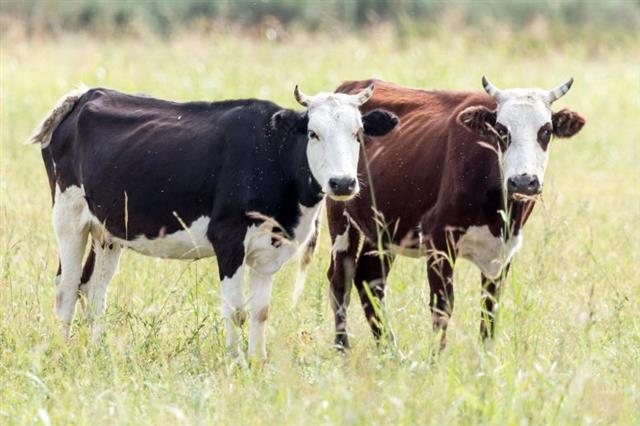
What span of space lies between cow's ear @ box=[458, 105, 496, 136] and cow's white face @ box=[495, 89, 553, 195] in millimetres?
63

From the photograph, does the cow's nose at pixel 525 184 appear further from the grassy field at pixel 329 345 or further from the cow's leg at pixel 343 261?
the cow's leg at pixel 343 261

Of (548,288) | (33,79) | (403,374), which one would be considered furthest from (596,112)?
(403,374)

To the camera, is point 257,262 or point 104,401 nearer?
point 104,401

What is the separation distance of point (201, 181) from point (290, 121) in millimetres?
663

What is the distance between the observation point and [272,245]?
8.38 m

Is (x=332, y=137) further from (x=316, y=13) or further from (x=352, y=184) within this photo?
(x=316, y=13)

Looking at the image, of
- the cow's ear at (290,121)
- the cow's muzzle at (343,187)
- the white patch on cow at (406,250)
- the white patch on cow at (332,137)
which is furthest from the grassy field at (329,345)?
the cow's ear at (290,121)

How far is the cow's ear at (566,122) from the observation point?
860 cm

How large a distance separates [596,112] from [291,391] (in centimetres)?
1417

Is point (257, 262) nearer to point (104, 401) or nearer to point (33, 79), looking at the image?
point (104, 401)

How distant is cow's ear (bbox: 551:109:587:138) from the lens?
8.60 meters

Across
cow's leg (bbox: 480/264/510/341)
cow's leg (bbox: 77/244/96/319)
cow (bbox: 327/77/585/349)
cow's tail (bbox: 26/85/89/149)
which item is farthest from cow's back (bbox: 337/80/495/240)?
cow's tail (bbox: 26/85/89/149)

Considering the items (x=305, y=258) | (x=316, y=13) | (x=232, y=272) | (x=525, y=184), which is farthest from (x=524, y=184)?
(x=316, y=13)

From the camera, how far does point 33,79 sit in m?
20.2
